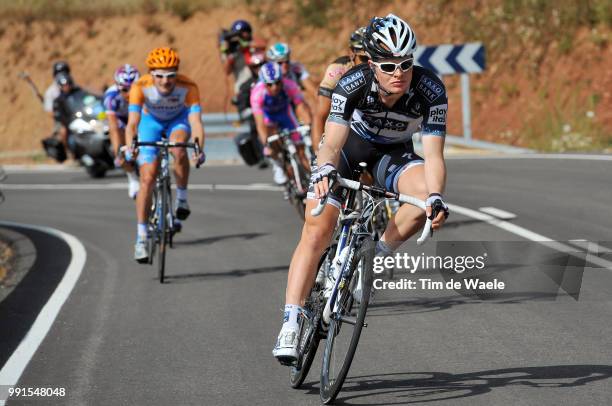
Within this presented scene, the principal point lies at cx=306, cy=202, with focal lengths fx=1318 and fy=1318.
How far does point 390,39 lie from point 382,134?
0.95 meters

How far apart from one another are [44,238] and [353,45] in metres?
6.38

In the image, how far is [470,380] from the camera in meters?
7.23

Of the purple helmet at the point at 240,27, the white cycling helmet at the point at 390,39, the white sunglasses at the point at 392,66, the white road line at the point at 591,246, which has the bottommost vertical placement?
the white road line at the point at 591,246

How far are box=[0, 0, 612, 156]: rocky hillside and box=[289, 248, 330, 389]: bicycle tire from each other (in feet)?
52.9

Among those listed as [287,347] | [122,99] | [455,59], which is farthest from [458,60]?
[287,347]

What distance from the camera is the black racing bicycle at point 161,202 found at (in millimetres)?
12172

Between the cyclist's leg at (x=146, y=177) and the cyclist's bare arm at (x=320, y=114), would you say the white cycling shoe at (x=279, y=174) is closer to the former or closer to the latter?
the cyclist's leg at (x=146, y=177)

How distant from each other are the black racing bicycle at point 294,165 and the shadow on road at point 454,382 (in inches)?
293

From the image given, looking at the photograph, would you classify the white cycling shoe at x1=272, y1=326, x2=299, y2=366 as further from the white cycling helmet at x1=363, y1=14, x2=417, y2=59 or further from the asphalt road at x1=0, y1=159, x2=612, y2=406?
the white cycling helmet at x1=363, y1=14, x2=417, y2=59

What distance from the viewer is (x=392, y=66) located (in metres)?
7.15

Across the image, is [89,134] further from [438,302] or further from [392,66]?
[392,66]

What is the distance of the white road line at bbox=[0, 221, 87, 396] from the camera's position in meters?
8.22

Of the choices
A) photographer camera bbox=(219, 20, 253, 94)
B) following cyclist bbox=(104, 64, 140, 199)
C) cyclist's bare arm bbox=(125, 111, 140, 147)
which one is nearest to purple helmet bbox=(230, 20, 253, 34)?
photographer camera bbox=(219, 20, 253, 94)

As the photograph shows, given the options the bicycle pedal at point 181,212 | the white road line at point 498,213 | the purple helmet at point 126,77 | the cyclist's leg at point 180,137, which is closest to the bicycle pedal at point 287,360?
the cyclist's leg at point 180,137
